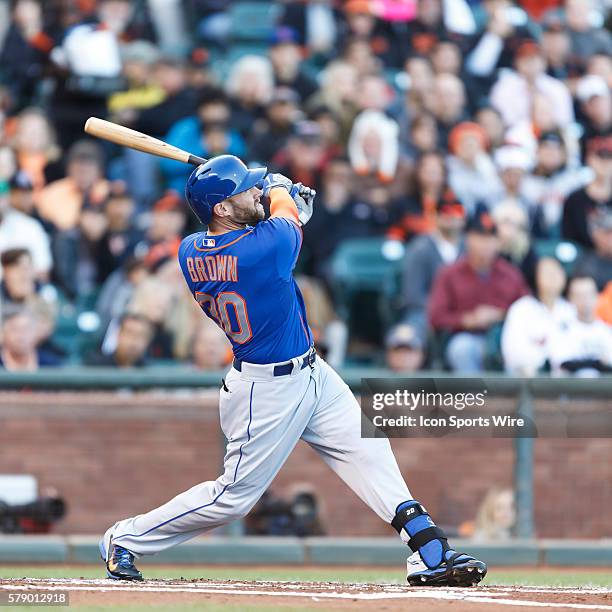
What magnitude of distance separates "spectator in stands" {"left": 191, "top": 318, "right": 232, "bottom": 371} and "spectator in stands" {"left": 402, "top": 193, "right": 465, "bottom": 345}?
1.47 metres

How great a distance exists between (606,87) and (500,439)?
494cm

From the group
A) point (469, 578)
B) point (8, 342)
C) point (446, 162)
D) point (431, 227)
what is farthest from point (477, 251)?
point (469, 578)

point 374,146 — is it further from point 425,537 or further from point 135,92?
point 425,537

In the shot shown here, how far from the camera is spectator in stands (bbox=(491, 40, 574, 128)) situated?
12758 mm

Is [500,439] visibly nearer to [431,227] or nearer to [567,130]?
[431,227]

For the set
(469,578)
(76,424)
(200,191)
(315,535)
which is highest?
(200,191)

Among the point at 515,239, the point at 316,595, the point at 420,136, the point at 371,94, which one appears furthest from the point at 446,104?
the point at 316,595

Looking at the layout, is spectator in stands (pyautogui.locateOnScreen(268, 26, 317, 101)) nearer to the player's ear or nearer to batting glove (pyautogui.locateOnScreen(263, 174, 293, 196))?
batting glove (pyautogui.locateOnScreen(263, 174, 293, 196))

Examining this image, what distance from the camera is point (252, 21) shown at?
1348 centimetres

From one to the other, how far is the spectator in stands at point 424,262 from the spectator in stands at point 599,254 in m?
0.91

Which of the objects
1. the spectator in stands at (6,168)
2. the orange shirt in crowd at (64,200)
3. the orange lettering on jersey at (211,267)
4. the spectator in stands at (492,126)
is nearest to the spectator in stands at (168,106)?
the orange shirt in crowd at (64,200)

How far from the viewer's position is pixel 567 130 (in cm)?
1259

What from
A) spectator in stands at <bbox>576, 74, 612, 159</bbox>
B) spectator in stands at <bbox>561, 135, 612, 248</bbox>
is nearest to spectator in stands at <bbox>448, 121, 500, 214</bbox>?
spectator in stands at <bbox>561, 135, 612, 248</bbox>

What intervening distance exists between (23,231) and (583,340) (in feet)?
13.3
